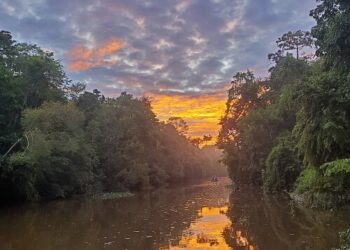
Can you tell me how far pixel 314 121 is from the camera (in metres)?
20.4

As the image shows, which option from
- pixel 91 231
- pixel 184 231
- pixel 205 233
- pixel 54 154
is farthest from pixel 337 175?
pixel 54 154

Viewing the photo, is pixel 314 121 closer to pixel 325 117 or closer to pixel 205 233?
pixel 325 117

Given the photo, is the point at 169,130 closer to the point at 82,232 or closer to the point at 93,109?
the point at 93,109

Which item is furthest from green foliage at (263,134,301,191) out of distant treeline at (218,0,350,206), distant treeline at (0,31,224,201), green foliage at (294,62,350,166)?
distant treeline at (0,31,224,201)

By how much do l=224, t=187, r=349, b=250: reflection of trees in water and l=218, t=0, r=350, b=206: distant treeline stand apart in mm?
1531

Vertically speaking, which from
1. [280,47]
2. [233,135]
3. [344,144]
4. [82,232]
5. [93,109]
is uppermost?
[280,47]

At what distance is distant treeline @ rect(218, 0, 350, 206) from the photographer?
19328 millimetres

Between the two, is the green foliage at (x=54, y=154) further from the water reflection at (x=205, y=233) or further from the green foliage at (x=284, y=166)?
the green foliage at (x=284, y=166)

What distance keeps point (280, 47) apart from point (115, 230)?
1764 inches

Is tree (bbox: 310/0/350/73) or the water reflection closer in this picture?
the water reflection

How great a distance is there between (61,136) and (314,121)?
30.8m

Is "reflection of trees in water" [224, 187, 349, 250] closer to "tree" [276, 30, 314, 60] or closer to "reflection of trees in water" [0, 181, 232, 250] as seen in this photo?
"reflection of trees in water" [0, 181, 232, 250]

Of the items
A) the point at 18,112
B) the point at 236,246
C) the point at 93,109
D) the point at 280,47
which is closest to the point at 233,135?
the point at 280,47

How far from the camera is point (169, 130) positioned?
4097 inches
